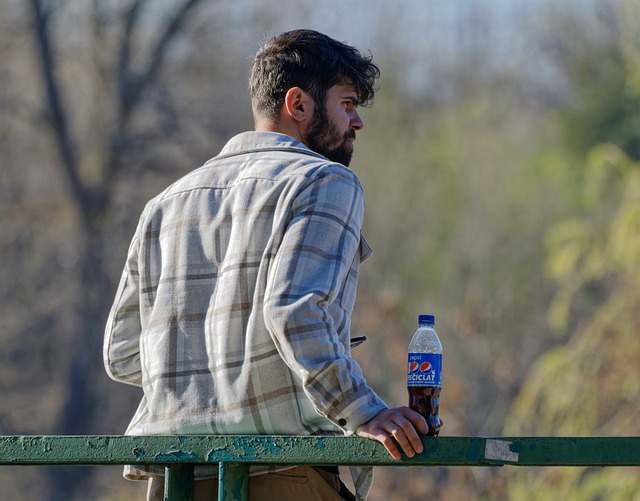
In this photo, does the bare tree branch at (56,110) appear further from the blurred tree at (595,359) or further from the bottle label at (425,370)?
the bottle label at (425,370)

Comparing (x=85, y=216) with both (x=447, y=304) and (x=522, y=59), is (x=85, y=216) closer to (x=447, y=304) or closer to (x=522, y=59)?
(x=447, y=304)

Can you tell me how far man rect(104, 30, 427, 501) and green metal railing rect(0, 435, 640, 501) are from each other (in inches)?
3.1

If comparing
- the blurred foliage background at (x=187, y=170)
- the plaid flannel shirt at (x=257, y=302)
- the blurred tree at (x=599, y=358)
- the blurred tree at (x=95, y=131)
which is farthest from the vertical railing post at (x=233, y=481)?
the blurred tree at (x=95, y=131)

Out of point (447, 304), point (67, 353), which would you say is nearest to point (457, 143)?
point (447, 304)

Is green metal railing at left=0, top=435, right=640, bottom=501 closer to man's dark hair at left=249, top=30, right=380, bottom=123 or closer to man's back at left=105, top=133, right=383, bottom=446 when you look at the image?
man's back at left=105, top=133, right=383, bottom=446

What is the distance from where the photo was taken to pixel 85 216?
21.6 meters

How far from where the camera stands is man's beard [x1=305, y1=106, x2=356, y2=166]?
10.6 feet

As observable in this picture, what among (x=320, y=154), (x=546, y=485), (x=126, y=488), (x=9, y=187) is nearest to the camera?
(x=320, y=154)

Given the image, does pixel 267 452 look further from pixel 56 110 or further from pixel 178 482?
pixel 56 110

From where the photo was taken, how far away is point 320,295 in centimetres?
280

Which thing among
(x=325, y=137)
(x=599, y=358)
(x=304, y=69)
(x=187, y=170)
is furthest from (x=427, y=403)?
(x=187, y=170)

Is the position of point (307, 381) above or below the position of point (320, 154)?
below

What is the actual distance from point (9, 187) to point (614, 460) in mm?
19675

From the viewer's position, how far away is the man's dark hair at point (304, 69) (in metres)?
3.23
